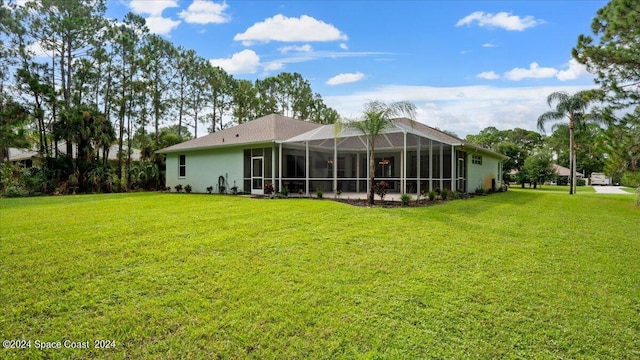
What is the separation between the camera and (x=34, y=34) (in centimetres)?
2016

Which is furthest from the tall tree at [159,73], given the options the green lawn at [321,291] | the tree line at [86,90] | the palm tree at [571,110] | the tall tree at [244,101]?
the palm tree at [571,110]

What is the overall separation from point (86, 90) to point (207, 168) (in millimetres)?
11862

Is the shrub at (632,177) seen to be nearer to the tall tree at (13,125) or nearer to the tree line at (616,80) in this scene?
the tree line at (616,80)

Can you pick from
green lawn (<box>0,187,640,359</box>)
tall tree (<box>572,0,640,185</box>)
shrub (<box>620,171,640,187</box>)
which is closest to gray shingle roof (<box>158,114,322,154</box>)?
green lawn (<box>0,187,640,359</box>)

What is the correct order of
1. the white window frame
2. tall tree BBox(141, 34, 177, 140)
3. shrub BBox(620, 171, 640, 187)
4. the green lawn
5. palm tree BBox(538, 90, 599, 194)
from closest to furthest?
the green lawn < shrub BBox(620, 171, 640, 187) < the white window frame < palm tree BBox(538, 90, 599, 194) < tall tree BBox(141, 34, 177, 140)

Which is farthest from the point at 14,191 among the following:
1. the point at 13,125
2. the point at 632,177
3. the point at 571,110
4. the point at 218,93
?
the point at 571,110

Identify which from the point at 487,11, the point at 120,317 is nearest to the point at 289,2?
the point at 487,11

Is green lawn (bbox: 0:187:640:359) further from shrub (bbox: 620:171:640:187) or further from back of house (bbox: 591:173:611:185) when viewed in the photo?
back of house (bbox: 591:173:611:185)

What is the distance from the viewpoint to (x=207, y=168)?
→ 18.8 metres

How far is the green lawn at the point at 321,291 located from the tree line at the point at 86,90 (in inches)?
596

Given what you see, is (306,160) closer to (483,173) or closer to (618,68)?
(483,173)

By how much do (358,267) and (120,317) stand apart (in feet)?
9.98

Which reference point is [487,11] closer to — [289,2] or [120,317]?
[289,2]

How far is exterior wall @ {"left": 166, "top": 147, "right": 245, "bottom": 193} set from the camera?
17359 millimetres
